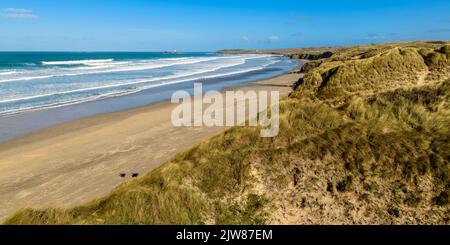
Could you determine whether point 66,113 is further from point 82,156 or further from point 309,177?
point 309,177

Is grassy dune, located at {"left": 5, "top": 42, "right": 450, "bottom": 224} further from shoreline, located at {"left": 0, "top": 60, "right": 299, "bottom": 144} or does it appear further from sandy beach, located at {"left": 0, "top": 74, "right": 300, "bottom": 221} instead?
shoreline, located at {"left": 0, "top": 60, "right": 299, "bottom": 144}

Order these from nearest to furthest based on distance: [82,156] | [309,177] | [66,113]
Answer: [309,177] → [82,156] → [66,113]

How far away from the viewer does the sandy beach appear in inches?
378

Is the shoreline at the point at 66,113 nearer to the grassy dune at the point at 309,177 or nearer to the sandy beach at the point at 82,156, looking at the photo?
the sandy beach at the point at 82,156

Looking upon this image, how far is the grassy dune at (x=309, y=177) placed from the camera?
203 inches

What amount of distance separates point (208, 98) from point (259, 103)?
5.16 metres

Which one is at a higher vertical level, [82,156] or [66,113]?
[66,113]

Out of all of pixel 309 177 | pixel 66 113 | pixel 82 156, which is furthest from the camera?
pixel 66 113

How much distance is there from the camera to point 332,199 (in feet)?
17.6

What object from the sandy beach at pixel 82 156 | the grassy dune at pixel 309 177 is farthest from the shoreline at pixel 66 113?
the grassy dune at pixel 309 177

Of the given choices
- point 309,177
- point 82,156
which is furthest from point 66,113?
point 309,177

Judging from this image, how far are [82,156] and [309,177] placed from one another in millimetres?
10012

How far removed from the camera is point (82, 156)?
12.9 m
